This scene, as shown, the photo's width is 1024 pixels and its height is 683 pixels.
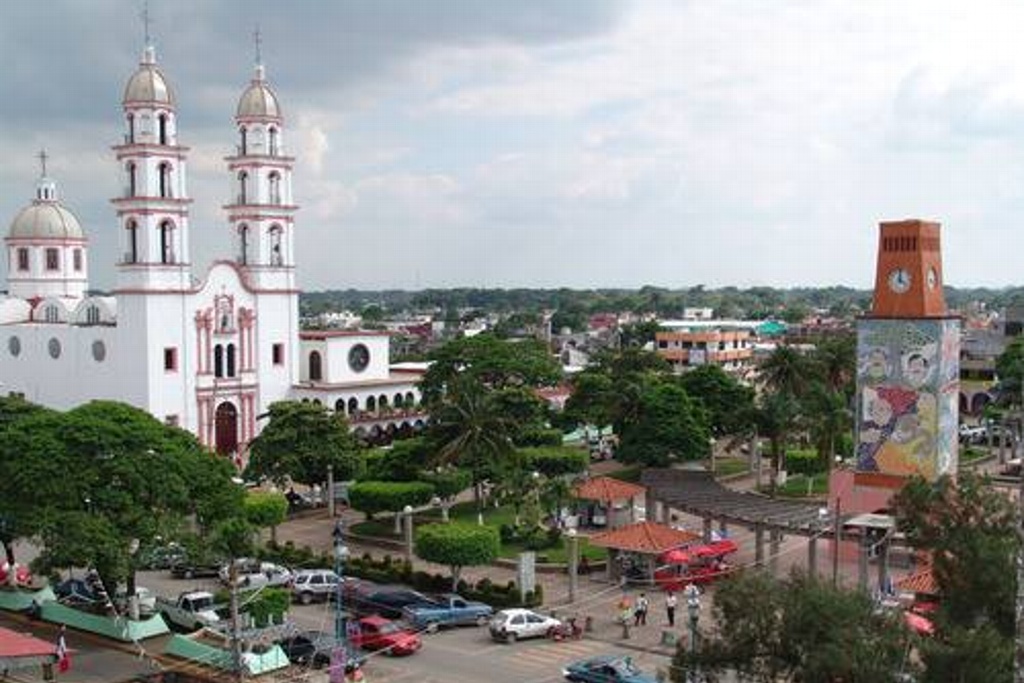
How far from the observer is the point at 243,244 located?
65.3m

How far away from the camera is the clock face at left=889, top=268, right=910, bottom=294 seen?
128 ft

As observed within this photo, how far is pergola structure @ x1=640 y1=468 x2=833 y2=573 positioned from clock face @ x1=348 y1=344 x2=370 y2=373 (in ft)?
94.8

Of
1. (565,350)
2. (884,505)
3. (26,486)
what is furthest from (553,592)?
(565,350)

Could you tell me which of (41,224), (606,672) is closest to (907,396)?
(606,672)

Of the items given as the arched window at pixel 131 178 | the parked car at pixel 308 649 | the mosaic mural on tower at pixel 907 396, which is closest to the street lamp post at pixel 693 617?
the parked car at pixel 308 649

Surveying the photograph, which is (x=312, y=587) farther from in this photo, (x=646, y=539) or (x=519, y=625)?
(x=646, y=539)

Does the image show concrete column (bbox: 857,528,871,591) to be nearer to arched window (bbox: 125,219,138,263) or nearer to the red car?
the red car

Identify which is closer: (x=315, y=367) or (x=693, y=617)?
(x=693, y=617)

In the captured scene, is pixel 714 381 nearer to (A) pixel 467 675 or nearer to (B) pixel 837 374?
(B) pixel 837 374

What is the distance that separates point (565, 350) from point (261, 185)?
63804 mm

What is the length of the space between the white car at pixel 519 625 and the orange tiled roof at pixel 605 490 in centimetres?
1222

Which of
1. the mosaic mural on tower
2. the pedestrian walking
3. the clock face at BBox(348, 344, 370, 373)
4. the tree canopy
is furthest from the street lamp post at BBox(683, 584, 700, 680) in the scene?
the clock face at BBox(348, 344, 370, 373)

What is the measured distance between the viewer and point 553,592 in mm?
36906

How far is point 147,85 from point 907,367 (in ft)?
127
